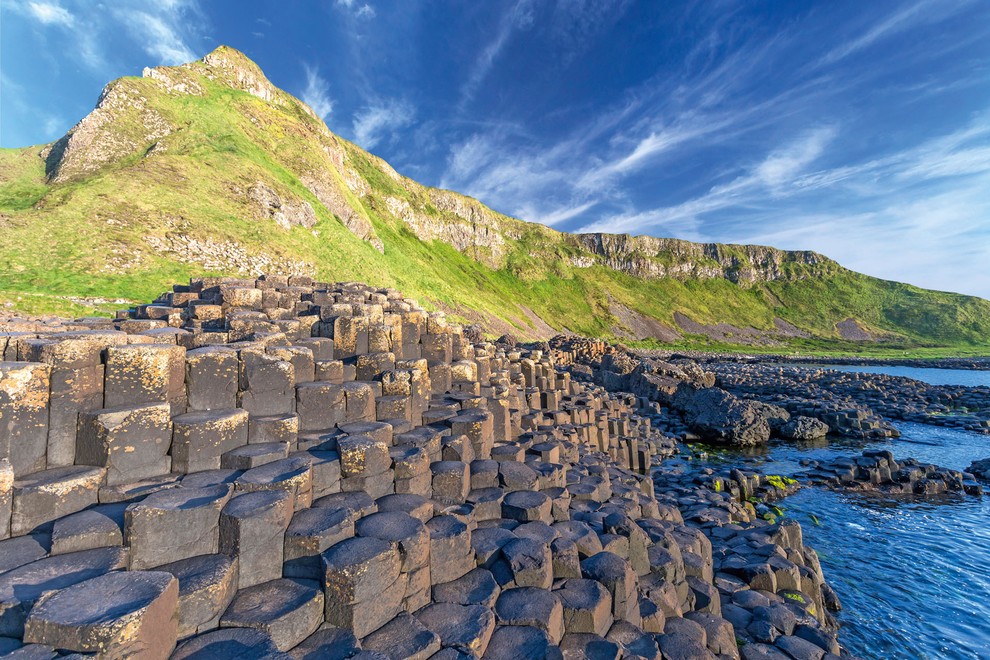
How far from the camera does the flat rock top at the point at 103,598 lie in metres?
2.49

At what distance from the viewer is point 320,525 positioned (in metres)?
4.09

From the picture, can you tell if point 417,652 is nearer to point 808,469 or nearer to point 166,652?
point 166,652

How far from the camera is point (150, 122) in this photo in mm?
34844

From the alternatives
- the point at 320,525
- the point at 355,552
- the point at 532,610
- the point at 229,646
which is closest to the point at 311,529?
the point at 320,525

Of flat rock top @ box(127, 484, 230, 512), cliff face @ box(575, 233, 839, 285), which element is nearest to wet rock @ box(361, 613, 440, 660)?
flat rock top @ box(127, 484, 230, 512)

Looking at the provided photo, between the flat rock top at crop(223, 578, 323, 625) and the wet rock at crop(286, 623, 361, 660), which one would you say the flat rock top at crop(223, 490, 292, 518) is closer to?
the flat rock top at crop(223, 578, 323, 625)

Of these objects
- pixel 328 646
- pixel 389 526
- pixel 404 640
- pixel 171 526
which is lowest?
pixel 404 640

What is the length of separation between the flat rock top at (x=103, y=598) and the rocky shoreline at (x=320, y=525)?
0.02 metres

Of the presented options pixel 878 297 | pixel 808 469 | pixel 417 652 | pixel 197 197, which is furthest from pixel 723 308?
pixel 417 652

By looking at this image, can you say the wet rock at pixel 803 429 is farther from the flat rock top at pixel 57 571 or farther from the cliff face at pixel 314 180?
the cliff face at pixel 314 180

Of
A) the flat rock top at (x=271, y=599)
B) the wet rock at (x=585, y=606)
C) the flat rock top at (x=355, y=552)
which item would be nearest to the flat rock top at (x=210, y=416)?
the flat rock top at (x=271, y=599)

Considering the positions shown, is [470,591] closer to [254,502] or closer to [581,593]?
[581,593]

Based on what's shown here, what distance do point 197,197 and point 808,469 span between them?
1624 inches

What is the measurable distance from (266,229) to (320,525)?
3549 cm
